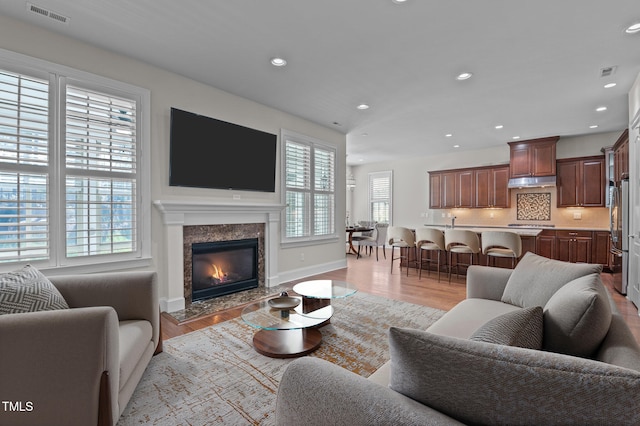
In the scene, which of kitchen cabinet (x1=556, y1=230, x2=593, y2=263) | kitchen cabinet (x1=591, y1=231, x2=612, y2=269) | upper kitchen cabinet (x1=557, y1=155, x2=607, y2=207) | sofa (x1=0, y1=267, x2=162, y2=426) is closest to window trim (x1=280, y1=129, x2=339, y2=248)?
sofa (x1=0, y1=267, x2=162, y2=426)

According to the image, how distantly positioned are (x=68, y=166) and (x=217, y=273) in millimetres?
2065

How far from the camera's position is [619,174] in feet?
15.1

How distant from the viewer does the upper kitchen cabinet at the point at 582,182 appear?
19.7 feet

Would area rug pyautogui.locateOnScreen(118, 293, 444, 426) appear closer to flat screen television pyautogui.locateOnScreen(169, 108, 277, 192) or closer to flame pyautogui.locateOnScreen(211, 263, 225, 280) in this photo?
flame pyautogui.locateOnScreen(211, 263, 225, 280)

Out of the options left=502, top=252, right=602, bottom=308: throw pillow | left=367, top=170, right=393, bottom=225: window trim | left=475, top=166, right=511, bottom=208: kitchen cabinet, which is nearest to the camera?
left=502, top=252, right=602, bottom=308: throw pillow

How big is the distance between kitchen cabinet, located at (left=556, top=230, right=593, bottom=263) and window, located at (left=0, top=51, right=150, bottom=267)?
7379 mm

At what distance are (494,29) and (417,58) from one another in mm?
731

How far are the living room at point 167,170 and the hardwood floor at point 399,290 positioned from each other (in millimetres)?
266

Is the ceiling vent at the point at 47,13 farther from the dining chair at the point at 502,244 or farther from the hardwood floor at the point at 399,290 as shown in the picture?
the dining chair at the point at 502,244

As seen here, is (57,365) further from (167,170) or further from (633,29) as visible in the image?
(633,29)

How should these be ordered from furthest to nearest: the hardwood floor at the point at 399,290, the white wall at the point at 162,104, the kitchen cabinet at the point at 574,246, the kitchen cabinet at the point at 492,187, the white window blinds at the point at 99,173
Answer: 1. the kitchen cabinet at the point at 492,187
2. the kitchen cabinet at the point at 574,246
3. the hardwood floor at the point at 399,290
4. the white window blinds at the point at 99,173
5. the white wall at the point at 162,104

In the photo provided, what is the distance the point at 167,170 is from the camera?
11.7 ft

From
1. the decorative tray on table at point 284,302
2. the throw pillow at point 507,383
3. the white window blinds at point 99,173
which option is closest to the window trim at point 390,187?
the decorative tray on table at point 284,302

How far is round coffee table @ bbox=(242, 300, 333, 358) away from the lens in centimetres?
236
